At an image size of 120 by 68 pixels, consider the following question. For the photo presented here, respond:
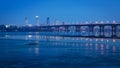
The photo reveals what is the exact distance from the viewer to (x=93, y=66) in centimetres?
2241

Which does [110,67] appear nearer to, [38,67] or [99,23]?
[38,67]

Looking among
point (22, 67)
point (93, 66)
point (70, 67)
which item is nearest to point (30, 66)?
point (22, 67)

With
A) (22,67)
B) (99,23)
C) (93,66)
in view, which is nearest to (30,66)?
(22,67)

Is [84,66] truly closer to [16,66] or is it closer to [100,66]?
[100,66]

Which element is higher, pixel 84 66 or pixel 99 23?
pixel 99 23

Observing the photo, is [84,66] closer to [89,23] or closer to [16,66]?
[16,66]

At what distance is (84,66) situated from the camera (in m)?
22.4

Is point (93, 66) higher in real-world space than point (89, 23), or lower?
lower

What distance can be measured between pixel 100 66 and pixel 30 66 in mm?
5465

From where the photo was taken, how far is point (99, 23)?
114 meters

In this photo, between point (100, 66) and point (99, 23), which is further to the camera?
point (99, 23)

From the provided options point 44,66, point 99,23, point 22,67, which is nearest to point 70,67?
point 44,66

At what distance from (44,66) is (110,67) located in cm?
508

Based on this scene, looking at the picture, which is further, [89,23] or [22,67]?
[89,23]
